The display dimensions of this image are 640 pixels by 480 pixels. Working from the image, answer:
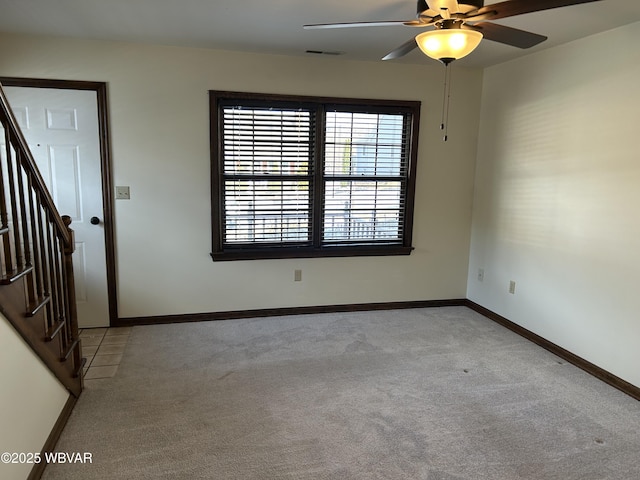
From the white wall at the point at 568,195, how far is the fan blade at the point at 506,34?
1.19m

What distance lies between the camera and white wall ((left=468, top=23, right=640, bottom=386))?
2.88 metres

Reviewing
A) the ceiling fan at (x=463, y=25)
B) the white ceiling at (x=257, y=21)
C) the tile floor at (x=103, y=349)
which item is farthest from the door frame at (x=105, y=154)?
the ceiling fan at (x=463, y=25)

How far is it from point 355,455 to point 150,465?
98cm

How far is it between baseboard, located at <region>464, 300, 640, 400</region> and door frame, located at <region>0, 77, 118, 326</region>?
3.43 meters

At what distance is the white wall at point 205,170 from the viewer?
11.6 ft

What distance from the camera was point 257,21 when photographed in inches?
114

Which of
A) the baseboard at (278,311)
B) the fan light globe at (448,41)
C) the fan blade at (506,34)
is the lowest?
the baseboard at (278,311)

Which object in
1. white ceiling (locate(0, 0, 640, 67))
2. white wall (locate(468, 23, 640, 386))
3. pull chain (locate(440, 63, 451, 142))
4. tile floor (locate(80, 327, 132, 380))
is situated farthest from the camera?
pull chain (locate(440, 63, 451, 142))

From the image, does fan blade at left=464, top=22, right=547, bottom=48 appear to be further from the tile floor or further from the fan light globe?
the tile floor

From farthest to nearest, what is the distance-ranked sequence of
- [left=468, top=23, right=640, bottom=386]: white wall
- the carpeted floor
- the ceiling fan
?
[left=468, top=23, right=640, bottom=386]: white wall
the carpeted floor
the ceiling fan

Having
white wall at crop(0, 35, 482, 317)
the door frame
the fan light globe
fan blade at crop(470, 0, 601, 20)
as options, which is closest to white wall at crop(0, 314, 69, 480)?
the door frame

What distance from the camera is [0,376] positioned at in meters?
1.71

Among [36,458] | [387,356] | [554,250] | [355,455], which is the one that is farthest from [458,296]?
[36,458]

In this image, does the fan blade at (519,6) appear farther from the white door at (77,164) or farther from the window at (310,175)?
the white door at (77,164)
